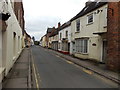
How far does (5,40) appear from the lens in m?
7.93

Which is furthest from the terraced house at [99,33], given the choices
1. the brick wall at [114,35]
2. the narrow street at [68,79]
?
the narrow street at [68,79]

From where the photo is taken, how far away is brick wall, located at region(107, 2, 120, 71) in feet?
33.3

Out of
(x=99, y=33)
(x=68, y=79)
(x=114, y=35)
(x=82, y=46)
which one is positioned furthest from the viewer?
(x=82, y=46)

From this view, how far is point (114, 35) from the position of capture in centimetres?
1048

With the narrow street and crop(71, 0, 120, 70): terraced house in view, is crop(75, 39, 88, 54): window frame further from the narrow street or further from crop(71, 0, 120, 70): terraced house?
the narrow street

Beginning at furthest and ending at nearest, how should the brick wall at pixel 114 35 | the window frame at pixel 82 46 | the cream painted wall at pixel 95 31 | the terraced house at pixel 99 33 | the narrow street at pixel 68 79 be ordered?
the window frame at pixel 82 46 < the cream painted wall at pixel 95 31 < the terraced house at pixel 99 33 < the brick wall at pixel 114 35 < the narrow street at pixel 68 79

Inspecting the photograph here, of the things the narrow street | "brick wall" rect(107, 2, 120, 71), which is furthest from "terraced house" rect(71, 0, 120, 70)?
the narrow street

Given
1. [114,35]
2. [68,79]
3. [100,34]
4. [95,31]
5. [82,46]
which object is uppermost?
[95,31]

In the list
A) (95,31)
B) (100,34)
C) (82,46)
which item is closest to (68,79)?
(100,34)

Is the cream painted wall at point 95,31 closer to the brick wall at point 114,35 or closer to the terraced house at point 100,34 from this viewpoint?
the terraced house at point 100,34

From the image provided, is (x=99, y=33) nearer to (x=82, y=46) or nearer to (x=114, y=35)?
(x=114, y=35)

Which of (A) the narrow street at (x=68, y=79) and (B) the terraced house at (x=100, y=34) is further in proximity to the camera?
(B) the terraced house at (x=100, y=34)

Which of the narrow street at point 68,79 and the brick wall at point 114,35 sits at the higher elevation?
the brick wall at point 114,35

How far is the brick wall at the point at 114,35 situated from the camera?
10.1m
